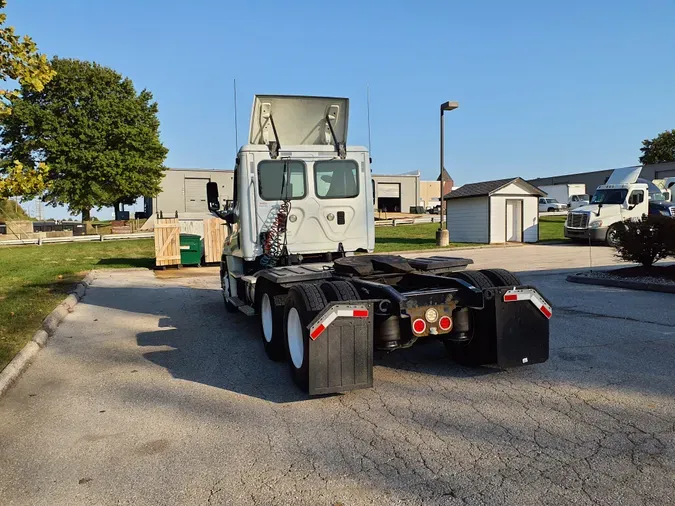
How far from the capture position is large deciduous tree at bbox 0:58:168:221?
1700 inches

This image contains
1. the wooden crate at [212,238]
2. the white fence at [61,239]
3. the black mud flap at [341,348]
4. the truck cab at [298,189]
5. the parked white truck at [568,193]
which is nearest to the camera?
the black mud flap at [341,348]

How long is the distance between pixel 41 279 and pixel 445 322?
Answer: 13525mm

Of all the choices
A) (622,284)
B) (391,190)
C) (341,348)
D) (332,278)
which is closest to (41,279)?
(332,278)

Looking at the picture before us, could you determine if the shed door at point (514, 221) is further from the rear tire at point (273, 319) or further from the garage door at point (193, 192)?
the garage door at point (193, 192)

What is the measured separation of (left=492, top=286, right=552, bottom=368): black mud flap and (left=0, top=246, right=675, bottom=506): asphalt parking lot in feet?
0.80

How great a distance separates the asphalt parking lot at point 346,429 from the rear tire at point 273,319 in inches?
7.5

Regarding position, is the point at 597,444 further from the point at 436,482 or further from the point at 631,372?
the point at 631,372

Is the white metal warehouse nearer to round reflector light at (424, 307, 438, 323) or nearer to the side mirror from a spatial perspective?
the side mirror

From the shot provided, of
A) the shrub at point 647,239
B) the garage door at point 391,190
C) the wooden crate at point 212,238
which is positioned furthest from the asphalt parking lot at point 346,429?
the garage door at point 391,190

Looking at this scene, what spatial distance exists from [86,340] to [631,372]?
7005mm

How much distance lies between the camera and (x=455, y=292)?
4.93 metres

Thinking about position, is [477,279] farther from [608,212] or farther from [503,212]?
[503,212]

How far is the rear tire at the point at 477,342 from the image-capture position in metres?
5.07

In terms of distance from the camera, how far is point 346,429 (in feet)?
13.4
